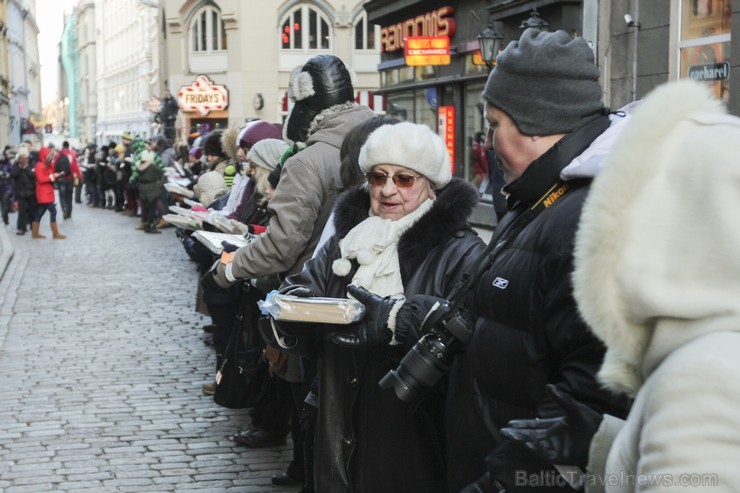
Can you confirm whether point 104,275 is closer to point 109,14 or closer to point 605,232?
point 605,232

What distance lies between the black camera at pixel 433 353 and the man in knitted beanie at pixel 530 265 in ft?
0.17

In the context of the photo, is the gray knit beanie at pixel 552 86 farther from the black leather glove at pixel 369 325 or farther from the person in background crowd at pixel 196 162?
the person in background crowd at pixel 196 162

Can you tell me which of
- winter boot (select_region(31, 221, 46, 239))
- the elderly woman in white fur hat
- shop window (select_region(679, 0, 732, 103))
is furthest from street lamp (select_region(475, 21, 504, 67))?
the elderly woman in white fur hat

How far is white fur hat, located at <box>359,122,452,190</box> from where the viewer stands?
4.16 meters

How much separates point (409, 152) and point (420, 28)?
68.6ft

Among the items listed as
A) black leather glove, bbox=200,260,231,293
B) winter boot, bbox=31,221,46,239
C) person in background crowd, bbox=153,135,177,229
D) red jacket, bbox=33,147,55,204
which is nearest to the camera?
black leather glove, bbox=200,260,231,293

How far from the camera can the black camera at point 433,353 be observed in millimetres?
2945

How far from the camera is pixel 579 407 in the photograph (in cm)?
208

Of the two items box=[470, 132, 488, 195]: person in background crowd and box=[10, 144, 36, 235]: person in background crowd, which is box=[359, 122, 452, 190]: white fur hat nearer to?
box=[470, 132, 488, 195]: person in background crowd

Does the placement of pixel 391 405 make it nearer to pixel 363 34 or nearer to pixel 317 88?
pixel 317 88

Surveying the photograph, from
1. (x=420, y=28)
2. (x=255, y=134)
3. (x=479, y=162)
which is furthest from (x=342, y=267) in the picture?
(x=420, y=28)

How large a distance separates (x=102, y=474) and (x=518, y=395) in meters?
4.09

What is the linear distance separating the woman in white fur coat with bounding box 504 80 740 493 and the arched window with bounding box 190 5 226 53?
162 feet

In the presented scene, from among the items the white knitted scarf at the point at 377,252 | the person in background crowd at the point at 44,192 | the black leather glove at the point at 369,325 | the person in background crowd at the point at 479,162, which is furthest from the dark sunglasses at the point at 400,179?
the person in background crowd at the point at 44,192
